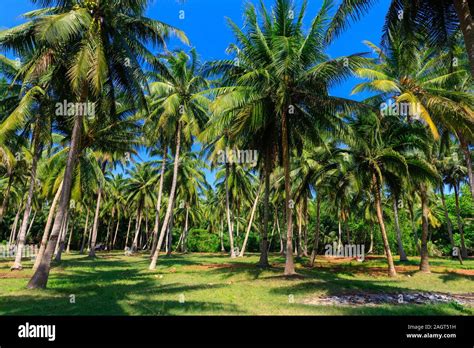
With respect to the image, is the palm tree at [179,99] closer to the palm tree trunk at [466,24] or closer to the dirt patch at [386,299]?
the dirt patch at [386,299]

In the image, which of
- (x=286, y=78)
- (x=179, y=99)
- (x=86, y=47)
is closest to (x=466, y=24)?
(x=286, y=78)

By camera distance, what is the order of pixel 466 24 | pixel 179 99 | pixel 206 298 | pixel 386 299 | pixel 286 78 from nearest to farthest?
pixel 466 24
pixel 206 298
pixel 386 299
pixel 286 78
pixel 179 99

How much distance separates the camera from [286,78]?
48.8 feet

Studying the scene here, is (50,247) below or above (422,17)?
below

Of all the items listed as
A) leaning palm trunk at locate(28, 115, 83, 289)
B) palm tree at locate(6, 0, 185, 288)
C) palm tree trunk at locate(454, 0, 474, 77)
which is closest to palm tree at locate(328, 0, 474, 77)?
palm tree trunk at locate(454, 0, 474, 77)

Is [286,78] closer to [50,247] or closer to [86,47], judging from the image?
[86,47]

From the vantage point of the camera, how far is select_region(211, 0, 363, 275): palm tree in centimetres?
1402

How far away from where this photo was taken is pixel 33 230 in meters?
61.5

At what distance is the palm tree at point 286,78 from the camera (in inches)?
552

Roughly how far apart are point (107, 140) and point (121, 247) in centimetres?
5788

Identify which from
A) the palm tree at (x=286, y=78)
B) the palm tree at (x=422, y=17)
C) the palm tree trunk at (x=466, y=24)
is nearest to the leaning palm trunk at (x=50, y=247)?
the palm tree at (x=286, y=78)

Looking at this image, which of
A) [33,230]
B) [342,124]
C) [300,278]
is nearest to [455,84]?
[342,124]
